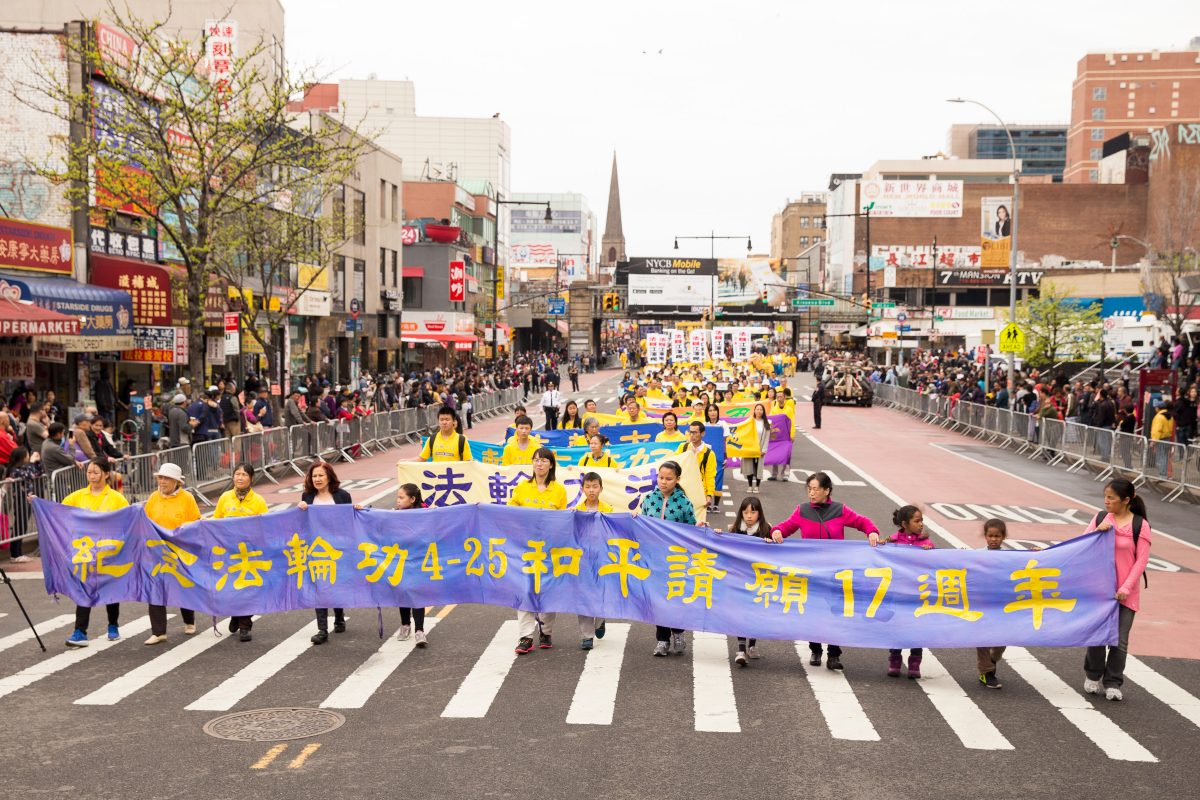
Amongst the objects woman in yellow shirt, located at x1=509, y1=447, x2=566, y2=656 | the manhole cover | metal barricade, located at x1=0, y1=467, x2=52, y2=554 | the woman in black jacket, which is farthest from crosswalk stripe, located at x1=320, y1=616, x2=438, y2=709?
metal barricade, located at x1=0, y1=467, x2=52, y2=554

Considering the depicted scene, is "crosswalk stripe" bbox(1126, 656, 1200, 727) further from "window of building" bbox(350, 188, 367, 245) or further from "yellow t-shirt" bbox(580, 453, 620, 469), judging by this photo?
"window of building" bbox(350, 188, 367, 245)

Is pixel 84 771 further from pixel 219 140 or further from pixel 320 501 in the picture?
pixel 219 140

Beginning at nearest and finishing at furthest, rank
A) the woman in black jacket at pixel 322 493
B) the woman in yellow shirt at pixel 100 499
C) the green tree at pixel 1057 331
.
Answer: the woman in black jacket at pixel 322 493 < the woman in yellow shirt at pixel 100 499 < the green tree at pixel 1057 331

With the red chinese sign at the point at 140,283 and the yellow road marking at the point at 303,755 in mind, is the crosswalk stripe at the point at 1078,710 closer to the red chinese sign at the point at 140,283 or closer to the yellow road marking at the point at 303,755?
the yellow road marking at the point at 303,755

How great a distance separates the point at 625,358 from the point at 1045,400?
259 ft

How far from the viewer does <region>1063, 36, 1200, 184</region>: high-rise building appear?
15588 centimetres

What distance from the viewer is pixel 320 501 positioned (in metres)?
11.7

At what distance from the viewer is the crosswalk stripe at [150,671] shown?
9688 mm

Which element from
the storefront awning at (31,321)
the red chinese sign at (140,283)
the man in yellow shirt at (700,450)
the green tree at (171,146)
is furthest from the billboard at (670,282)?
the man in yellow shirt at (700,450)

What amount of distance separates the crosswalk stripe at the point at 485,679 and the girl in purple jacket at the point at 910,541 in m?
3.37

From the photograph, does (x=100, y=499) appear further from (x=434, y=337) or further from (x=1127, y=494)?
(x=434, y=337)

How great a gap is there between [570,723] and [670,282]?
98.8 metres

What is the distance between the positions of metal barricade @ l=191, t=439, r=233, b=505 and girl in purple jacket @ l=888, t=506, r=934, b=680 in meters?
13.5

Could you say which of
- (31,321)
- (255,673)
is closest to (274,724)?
(255,673)
